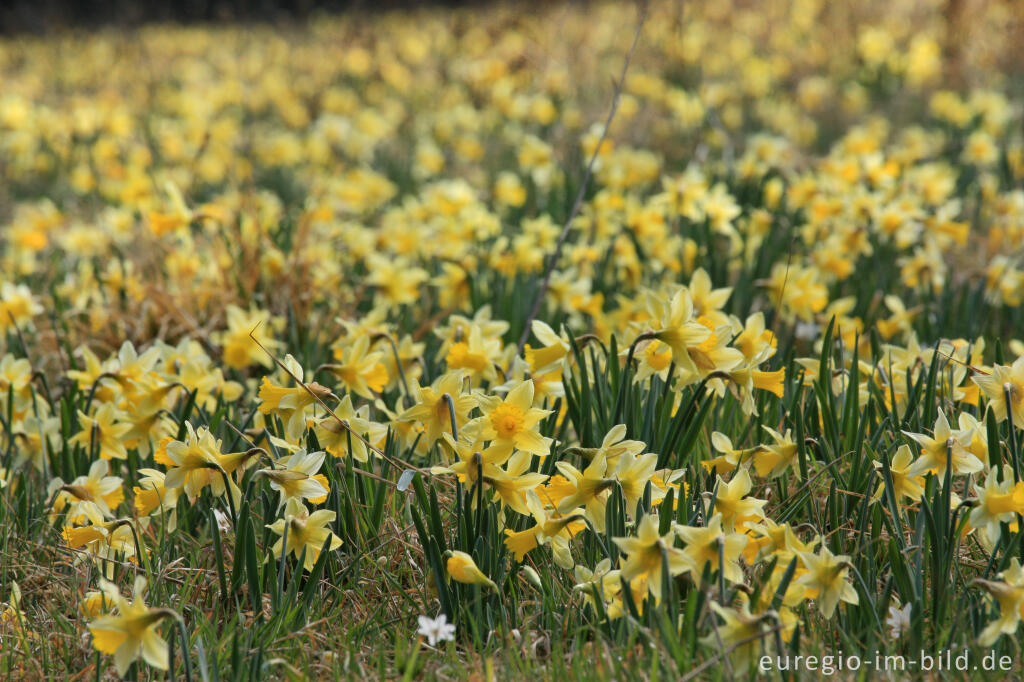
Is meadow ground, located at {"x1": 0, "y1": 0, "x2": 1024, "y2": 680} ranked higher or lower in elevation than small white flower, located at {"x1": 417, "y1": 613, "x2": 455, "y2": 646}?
higher

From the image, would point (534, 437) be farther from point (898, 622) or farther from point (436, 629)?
point (898, 622)

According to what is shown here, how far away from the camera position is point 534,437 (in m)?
1.71

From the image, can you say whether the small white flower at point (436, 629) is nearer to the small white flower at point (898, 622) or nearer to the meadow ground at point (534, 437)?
the meadow ground at point (534, 437)

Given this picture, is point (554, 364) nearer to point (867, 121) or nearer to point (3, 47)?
point (867, 121)

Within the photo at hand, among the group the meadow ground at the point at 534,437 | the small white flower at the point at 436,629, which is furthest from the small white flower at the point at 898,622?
the small white flower at the point at 436,629

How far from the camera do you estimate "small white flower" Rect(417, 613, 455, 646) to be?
1.66 m

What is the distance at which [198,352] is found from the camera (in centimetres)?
250

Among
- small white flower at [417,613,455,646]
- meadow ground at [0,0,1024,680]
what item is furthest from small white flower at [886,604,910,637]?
small white flower at [417,613,455,646]

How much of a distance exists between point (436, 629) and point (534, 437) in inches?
15.0

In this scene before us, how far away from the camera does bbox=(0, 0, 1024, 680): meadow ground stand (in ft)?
5.29

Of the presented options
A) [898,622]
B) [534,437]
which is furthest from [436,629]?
[898,622]

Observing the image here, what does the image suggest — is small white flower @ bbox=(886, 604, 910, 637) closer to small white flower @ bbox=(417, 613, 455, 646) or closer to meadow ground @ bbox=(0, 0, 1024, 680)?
meadow ground @ bbox=(0, 0, 1024, 680)

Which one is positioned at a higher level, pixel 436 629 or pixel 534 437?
pixel 534 437

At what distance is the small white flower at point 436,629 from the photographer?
1.66 m
